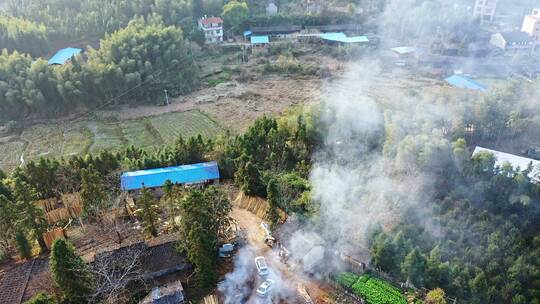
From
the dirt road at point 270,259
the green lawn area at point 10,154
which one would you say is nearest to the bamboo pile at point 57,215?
the dirt road at point 270,259

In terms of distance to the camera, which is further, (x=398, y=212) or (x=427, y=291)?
(x=398, y=212)

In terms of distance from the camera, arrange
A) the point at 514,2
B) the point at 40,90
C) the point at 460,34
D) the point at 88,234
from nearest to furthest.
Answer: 1. the point at 88,234
2. the point at 40,90
3. the point at 460,34
4. the point at 514,2

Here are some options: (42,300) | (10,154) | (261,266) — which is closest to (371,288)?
(261,266)

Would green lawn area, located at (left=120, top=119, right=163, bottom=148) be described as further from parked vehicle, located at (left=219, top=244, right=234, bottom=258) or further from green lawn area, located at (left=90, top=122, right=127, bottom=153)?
parked vehicle, located at (left=219, top=244, right=234, bottom=258)

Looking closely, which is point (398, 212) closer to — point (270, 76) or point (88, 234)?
point (88, 234)

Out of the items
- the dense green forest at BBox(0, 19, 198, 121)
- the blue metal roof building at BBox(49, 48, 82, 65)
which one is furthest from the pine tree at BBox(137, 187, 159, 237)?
the blue metal roof building at BBox(49, 48, 82, 65)

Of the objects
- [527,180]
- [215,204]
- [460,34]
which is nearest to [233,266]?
[215,204]

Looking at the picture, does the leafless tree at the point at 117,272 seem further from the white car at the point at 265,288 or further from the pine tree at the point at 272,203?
the pine tree at the point at 272,203
